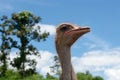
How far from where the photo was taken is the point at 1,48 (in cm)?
3178

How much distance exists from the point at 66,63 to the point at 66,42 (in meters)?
0.36

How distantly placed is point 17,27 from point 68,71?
25200mm

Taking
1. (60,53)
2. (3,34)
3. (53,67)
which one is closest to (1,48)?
(3,34)

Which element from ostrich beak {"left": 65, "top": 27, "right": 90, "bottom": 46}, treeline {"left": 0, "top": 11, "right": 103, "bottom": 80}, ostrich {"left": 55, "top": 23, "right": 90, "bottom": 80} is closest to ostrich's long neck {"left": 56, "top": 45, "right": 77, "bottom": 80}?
ostrich {"left": 55, "top": 23, "right": 90, "bottom": 80}

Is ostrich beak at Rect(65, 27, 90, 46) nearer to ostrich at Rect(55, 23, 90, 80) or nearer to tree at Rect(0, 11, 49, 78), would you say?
ostrich at Rect(55, 23, 90, 80)

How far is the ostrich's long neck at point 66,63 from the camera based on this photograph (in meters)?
7.66

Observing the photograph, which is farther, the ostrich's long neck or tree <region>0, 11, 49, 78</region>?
tree <region>0, 11, 49, 78</region>

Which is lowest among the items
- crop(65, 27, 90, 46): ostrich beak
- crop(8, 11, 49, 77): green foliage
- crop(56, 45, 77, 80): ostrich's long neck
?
crop(56, 45, 77, 80): ostrich's long neck

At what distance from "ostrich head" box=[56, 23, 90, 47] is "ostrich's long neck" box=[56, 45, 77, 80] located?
0.30ft

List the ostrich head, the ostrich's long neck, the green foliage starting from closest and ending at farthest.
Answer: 1. the ostrich's long neck
2. the ostrich head
3. the green foliage

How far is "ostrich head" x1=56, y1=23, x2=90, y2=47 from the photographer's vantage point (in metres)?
7.84

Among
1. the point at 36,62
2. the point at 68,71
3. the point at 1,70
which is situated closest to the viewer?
the point at 68,71

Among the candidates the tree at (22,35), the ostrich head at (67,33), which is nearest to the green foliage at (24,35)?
the tree at (22,35)

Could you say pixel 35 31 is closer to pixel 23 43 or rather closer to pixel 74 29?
pixel 23 43
